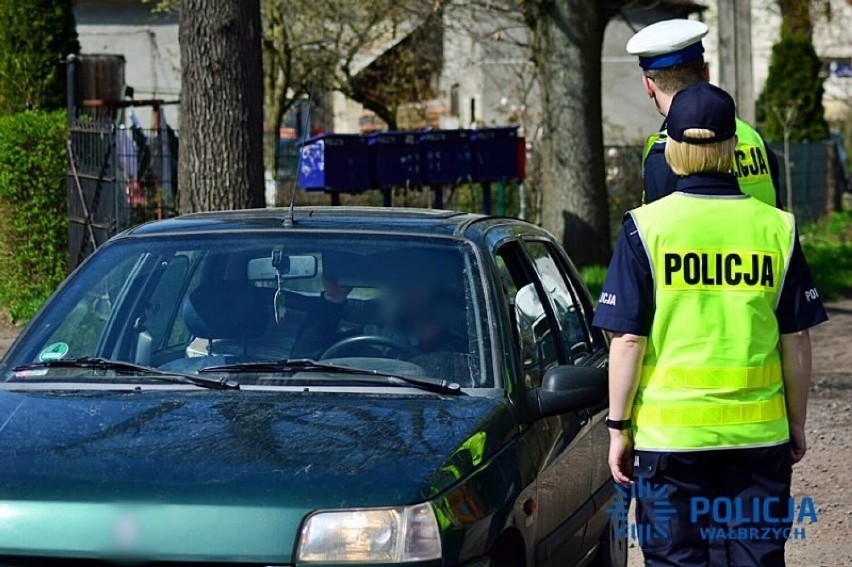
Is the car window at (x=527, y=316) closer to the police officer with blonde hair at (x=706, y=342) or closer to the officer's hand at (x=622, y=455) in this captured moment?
the officer's hand at (x=622, y=455)

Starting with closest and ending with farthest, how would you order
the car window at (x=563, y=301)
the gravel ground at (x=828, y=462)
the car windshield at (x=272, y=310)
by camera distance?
1. the car windshield at (x=272, y=310)
2. the car window at (x=563, y=301)
3. the gravel ground at (x=828, y=462)

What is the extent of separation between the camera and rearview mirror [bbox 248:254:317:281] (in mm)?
4836

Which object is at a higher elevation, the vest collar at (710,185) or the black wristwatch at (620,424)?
the vest collar at (710,185)

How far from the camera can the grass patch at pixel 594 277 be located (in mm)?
14555

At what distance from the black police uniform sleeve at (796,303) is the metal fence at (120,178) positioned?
932cm

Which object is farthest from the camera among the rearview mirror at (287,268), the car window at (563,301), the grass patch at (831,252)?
the grass patch at (831,252)

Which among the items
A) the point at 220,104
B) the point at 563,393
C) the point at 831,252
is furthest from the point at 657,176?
the point at 831,252

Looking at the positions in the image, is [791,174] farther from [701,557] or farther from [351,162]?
[701,557]

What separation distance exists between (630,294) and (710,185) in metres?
0.37

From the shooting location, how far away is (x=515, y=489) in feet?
13.3

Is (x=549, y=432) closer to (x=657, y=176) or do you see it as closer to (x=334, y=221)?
(x=657, y=176)

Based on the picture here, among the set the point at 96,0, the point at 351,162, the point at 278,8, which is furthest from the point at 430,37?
the point at 351,162

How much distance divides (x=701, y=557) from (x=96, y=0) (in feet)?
88.8

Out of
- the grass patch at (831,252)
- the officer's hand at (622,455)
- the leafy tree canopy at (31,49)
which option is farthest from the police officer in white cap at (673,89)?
the leafy tree canopy at (31,49)
